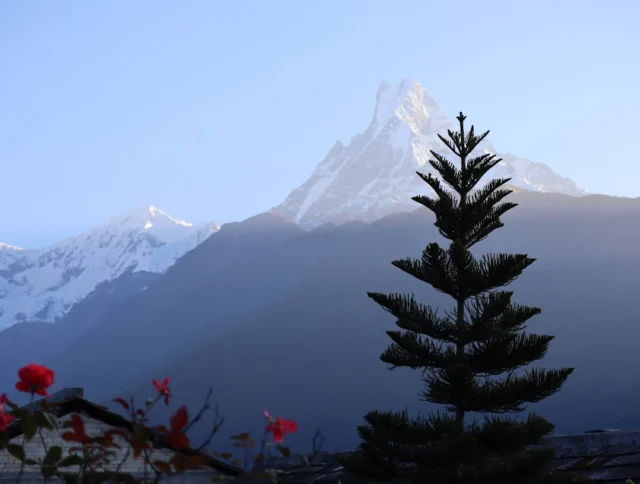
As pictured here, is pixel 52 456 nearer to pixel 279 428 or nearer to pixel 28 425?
pixel 28 425

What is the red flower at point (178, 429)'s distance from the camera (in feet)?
14.0

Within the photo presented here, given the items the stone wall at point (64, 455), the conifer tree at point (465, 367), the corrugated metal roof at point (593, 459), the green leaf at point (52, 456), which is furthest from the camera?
the stone wall at point (64, 455)

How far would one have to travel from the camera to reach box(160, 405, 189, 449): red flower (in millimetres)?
4262

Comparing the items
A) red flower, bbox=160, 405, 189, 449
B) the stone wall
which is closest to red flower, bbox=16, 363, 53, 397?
red flower, bbox=160, 405, 189, 449

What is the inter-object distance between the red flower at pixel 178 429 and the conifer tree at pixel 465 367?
7439 mm

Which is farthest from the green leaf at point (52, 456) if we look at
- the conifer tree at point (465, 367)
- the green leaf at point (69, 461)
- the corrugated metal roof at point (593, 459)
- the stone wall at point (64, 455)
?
the stone wall at point (64, 455)

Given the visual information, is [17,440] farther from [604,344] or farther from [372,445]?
[604,344]

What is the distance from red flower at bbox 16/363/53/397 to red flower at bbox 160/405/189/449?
640 mm

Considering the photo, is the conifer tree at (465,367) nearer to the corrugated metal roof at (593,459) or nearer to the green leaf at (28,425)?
the corrugated metal roof at (593,459)

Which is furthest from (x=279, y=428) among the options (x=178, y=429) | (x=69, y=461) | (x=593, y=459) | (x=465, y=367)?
(x=593, y=459)

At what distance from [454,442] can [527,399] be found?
1.47m

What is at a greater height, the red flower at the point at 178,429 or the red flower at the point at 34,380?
the red flower at the point at 34,380

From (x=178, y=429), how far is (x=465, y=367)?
762 cm

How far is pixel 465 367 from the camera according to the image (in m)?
11.4
